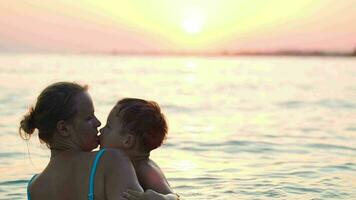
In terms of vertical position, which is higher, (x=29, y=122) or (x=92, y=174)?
(x=29, y=122)

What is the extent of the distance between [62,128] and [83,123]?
0.44 feet

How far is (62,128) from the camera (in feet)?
14.2

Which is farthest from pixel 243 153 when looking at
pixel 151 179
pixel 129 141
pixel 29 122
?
pixel 29 122

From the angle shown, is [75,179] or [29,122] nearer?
[75,179]

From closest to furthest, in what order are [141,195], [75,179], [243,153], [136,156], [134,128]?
1. [141,195]
2. [75,179]
3. [134,128]
4. [136,156]
5. [243,153]

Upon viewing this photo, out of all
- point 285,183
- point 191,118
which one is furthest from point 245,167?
point 191,118

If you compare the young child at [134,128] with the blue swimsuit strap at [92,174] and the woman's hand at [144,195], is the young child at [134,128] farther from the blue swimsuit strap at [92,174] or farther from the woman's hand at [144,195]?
the blue swimsuit strap at [92,174]

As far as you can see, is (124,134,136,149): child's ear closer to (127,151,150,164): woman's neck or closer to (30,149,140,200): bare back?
(127,151,150,164): woman's neck

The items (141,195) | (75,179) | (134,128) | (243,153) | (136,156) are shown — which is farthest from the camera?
(243,153)

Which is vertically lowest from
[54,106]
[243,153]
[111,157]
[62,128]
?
[243,153]

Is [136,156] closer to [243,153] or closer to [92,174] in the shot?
[92,174]

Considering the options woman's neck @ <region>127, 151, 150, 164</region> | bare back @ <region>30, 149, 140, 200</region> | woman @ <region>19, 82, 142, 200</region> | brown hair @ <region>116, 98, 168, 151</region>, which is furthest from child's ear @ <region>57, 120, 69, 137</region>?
woman's neck @ <region>127, 151, 150, 164</region>

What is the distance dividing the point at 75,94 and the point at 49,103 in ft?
0.55

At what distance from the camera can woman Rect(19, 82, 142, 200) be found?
417 cm
